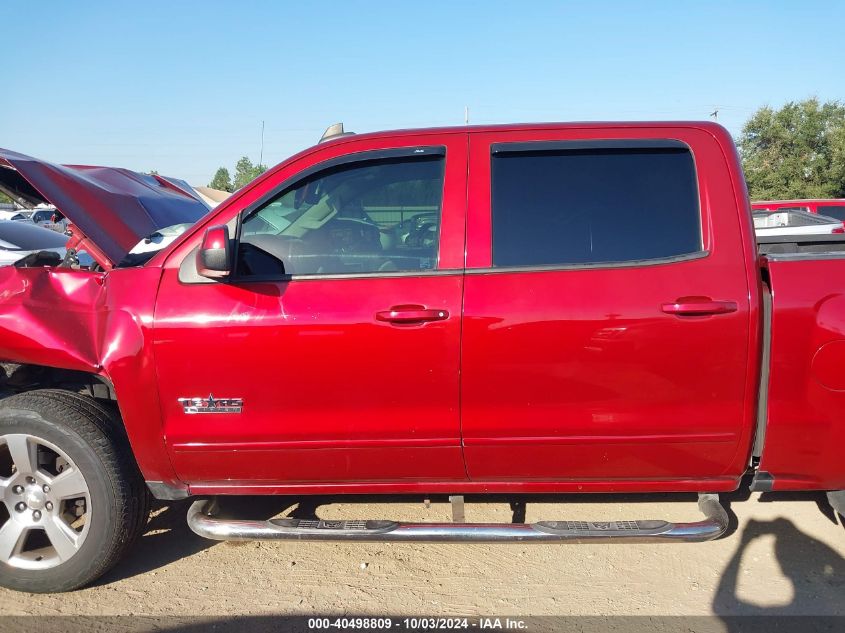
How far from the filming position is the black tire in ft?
8.84

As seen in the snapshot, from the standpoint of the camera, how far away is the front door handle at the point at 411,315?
2.51 meters

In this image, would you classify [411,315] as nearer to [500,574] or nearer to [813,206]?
[500,574]

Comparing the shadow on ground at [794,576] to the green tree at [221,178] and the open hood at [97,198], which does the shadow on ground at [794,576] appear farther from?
the green tree at [221,178]

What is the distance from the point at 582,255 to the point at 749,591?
1.64 m

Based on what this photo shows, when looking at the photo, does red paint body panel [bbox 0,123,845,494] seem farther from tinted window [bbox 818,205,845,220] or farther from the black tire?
tinted window [bbox 818,205,845,220]

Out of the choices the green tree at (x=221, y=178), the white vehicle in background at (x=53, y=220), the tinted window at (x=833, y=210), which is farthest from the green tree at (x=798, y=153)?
the green tree at (x=221, y=178)

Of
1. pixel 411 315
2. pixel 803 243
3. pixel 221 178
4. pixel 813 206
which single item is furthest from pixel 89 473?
pixel 221 178

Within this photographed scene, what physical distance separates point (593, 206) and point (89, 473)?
242 cm

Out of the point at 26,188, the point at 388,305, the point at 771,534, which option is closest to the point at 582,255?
the point at 388,305

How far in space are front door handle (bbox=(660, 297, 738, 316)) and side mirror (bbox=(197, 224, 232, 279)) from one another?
5.62 feet

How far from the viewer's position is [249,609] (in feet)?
8.87

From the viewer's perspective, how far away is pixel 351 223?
278 centimetres

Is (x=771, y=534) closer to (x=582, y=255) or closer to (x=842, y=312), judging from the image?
(x=842, y=312)

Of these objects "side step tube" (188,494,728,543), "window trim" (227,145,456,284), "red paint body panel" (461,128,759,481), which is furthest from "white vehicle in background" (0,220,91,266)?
"red paint body panel" (461,128,759,481)
